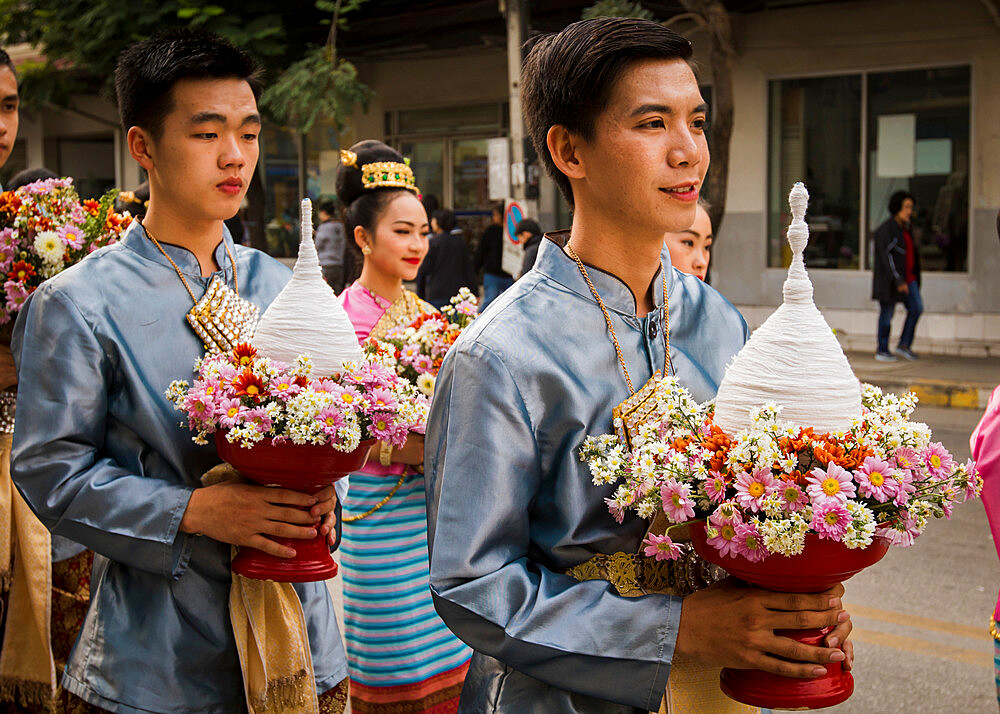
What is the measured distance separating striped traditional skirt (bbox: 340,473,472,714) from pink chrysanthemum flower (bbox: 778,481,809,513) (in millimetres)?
2332

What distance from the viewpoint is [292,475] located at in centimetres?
225

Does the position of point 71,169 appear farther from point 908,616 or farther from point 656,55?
point 656,55

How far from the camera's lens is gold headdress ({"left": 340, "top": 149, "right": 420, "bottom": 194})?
4492 millimetres

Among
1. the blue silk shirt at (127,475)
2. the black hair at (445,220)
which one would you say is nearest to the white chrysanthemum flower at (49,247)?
the blue silk shirt at (127,475)

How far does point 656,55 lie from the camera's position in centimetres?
190

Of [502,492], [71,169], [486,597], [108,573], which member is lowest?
[108,573]

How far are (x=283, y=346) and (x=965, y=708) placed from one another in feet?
9.98

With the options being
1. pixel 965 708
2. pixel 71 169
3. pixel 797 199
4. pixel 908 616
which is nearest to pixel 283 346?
pixel 797 199

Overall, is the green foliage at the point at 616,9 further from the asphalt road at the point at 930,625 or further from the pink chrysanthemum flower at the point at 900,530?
the pink chrysanthemum flower at the point at 900,530

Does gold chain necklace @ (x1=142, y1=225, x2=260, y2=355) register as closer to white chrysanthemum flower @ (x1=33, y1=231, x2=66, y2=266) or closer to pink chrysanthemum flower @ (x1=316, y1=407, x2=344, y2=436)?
pink chrysanthemum flower @ (x1=316, y1=407, x2=344, y2=436)

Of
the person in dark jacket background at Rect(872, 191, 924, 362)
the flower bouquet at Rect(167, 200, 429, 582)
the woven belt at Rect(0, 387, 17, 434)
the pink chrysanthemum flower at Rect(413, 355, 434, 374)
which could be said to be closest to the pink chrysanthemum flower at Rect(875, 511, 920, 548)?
the flower bouquet at Rect(167, 200, 429, 582)

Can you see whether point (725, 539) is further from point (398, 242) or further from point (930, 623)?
point (930, 623)

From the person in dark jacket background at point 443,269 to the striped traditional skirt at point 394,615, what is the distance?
7.80m

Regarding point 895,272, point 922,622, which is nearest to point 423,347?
point 922,622
